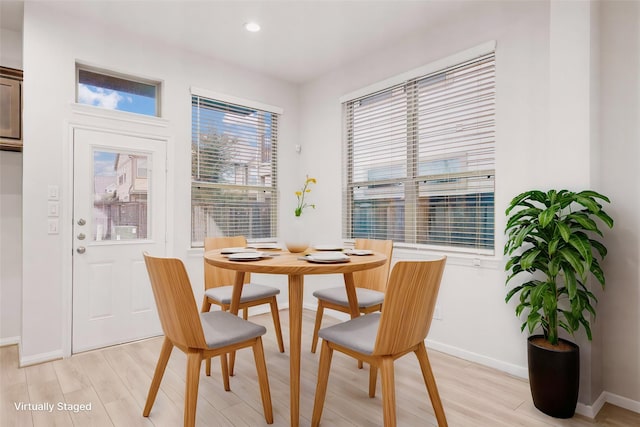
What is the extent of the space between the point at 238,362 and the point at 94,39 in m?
3.02

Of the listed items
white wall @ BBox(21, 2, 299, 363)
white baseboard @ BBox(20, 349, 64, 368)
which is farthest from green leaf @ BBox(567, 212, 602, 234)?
white baseboard @ BBox(20, 349, 64, 368)

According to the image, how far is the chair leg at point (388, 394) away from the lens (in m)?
1.44

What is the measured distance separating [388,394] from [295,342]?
560 millimetres

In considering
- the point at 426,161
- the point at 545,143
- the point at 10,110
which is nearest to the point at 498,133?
the point at 545,143

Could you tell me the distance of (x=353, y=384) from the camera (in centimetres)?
233

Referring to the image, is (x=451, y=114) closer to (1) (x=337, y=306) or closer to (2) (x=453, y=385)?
(1) (x=337, y=306)

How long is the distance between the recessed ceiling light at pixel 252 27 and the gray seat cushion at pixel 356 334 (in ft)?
8.65

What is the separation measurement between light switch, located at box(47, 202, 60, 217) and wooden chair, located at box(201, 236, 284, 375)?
1210 millimetres

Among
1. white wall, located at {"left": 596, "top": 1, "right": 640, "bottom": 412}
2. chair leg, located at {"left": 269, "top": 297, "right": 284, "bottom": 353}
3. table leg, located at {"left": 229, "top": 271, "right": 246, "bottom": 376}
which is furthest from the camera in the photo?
chair leg, located at {"left": 269, "top": 297, "right": 284, "bottom": 353}

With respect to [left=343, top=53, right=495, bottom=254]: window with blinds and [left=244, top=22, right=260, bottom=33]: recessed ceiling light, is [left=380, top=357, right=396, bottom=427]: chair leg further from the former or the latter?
[left=244, top=22, right=260, bottom=33]: recessed ceiling light

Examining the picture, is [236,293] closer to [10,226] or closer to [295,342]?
[295,342]

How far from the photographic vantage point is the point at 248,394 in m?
2.19

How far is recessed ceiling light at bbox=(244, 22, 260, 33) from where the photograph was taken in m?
3.01

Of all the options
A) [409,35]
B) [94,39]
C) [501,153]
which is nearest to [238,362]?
[501,153]
